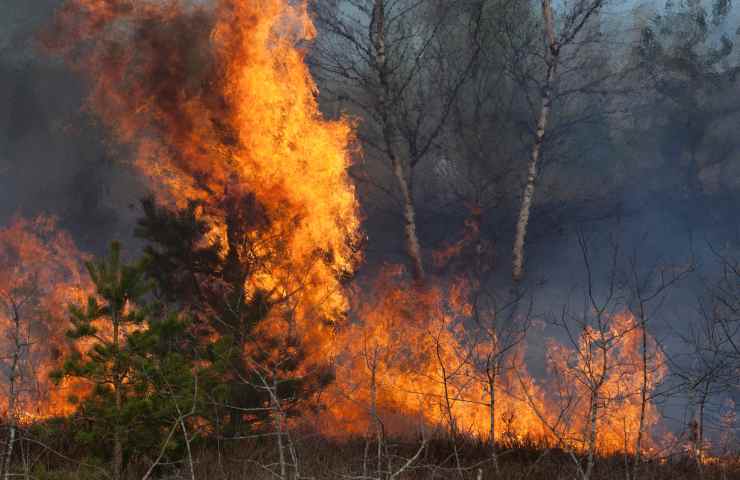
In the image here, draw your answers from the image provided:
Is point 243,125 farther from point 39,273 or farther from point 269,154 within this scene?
point 39,273

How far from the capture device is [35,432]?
865 centimetres

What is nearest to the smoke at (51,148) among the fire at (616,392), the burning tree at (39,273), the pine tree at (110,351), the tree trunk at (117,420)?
the burning tree at (39,273)

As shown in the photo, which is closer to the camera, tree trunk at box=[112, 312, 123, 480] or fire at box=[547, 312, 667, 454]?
tree trunk at box=[112, 312, 123, 480]

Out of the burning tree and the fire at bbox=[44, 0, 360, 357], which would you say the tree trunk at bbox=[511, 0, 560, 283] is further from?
the burning tree

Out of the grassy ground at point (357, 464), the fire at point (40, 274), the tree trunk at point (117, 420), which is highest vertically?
the fire at point (40, 274)

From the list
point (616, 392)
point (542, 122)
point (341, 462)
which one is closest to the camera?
point (341, 462)

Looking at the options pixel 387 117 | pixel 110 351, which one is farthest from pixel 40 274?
pixel 110 351

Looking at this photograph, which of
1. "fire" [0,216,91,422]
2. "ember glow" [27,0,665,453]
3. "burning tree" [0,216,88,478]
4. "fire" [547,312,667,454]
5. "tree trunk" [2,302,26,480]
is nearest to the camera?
"tree trunk" [2,302,26,480]

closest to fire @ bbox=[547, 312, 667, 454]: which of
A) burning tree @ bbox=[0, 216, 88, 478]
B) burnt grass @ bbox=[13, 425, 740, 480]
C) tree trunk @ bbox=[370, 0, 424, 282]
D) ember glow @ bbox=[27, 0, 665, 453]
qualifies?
ember glow @ bbox=[27, 0, 665, 453]

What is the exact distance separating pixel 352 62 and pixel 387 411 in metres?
7.48

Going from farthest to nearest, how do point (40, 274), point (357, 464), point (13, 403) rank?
point (40, 274) < point (357, 464) < point (13, 403)

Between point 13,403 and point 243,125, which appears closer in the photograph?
point 13,403

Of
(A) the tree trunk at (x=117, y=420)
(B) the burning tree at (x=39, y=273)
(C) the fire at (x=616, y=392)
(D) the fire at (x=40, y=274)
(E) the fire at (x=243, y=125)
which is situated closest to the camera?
(A) the tree trunk at (x=117, y=420)

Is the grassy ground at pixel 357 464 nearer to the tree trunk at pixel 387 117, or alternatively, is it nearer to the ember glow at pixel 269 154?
the ember glow at pixel 269 154
